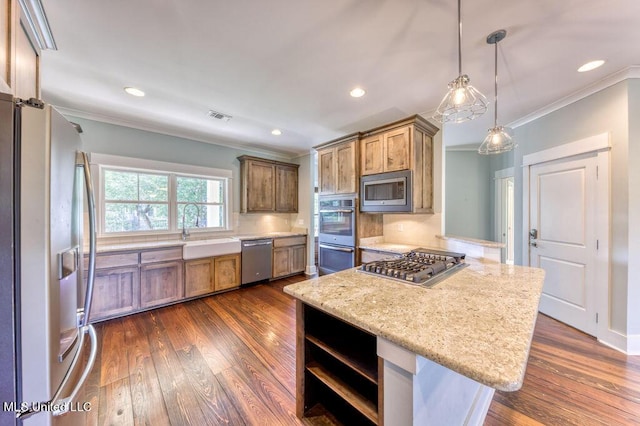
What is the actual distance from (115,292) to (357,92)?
3680 mm

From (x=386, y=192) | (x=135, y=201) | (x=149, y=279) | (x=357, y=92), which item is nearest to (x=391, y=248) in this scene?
(x=386, y=192)

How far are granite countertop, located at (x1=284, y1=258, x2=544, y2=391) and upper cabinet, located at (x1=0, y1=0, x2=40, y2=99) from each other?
169cm

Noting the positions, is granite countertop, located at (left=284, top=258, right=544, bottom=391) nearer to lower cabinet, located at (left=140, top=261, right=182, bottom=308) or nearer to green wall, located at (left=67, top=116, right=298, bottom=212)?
lower cabinet, located at (left=140, top=261, right=182, bottom=308)

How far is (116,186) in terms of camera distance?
3.34 metres

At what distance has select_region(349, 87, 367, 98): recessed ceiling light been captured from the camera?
2.44m

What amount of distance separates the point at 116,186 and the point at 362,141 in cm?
353

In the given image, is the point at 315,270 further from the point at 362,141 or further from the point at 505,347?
the point at 505,347

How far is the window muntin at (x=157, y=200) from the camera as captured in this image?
3.30 m

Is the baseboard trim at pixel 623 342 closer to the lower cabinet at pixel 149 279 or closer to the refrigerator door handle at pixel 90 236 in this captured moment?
the refrigerator door handle at pixel 90 236

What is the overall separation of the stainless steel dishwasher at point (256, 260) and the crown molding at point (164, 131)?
1.83 meters

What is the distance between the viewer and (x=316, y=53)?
1886 mm

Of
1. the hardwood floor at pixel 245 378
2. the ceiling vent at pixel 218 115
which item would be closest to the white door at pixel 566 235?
the hardwood floor at pixel 245 378

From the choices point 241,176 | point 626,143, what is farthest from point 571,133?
point 241,176

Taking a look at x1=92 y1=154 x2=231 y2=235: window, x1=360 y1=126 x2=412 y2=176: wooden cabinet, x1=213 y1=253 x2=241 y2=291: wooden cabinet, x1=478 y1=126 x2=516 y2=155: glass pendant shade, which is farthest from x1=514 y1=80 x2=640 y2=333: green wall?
x1=92 y1=154 x2=231 y2=235: window
